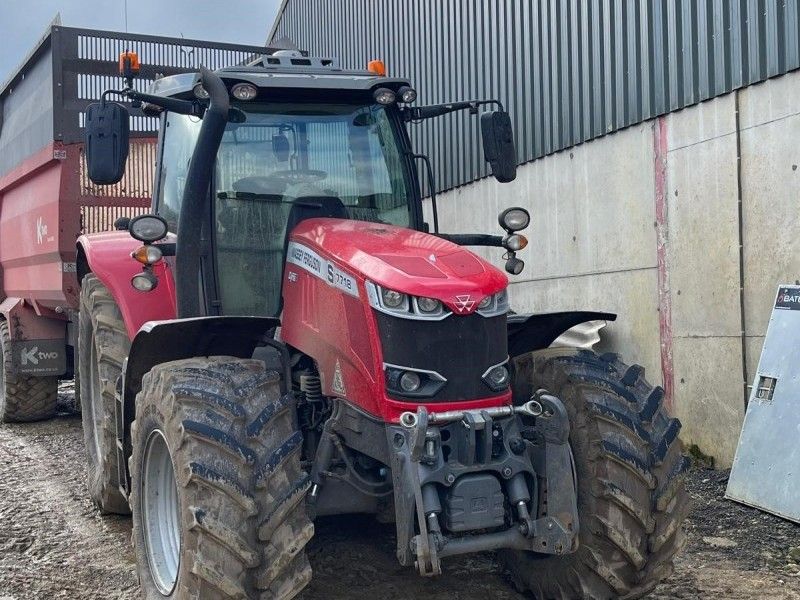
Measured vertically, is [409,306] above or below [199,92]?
below

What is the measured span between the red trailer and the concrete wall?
3700 mm

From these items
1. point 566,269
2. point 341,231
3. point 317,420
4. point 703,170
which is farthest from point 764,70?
point 317,420

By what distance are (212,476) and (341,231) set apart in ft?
4.42

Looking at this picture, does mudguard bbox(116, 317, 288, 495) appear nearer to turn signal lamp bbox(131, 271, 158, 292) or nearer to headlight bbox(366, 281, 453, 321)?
turn signal lamp bbox(131, 271, 158, 292)

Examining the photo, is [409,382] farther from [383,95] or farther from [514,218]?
[383,95]

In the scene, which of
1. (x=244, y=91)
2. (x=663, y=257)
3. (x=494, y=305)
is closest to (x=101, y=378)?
(x=244, y=91)

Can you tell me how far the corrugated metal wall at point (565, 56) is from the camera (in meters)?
6.23

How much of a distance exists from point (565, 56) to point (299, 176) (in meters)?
4.60

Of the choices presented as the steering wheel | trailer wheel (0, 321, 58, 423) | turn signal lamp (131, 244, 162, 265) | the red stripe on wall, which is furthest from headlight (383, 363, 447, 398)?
trailer wheel (0, 321, 58, 423)

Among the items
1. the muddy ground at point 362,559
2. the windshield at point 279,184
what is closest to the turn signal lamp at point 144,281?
the windshield at point 279,184

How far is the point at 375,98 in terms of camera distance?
15.0ft

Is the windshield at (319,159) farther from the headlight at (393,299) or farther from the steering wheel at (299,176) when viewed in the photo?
the headlight at (393,299)

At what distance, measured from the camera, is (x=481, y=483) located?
343cm

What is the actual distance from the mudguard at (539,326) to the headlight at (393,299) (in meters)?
0.90
